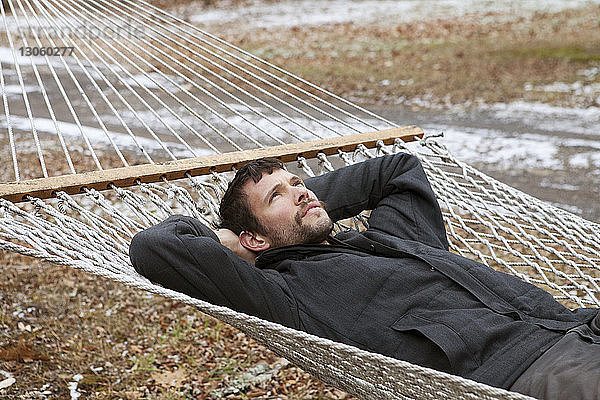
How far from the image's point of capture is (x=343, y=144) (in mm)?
2666

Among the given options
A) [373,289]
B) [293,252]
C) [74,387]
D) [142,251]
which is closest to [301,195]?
[293,252]

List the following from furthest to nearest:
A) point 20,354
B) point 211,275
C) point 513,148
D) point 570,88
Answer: point 570,88 → point 513,148 → point 20,354 → point 211,275

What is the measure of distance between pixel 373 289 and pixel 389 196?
1.56 ft

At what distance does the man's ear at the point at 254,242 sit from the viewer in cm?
184

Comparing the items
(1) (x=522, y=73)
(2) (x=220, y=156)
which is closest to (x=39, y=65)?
(1) (x=522, y=73)

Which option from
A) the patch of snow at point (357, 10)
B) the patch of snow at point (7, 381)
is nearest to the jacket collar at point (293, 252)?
the patch of snow at point (7, 381)

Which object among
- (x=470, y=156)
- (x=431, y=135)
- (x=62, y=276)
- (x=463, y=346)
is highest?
(x=431, y=135)

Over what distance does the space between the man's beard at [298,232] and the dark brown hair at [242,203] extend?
1.4 inches

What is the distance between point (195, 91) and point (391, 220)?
17.2ft

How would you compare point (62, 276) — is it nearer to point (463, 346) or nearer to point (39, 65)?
point (463, 346)

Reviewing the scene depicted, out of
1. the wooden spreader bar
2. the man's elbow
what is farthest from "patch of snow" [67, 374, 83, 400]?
the man's elbow

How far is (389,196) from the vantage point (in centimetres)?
210

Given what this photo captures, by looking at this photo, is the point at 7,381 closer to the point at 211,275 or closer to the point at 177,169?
the point at 177,169

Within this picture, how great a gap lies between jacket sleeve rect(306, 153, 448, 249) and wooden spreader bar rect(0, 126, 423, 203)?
439mm
